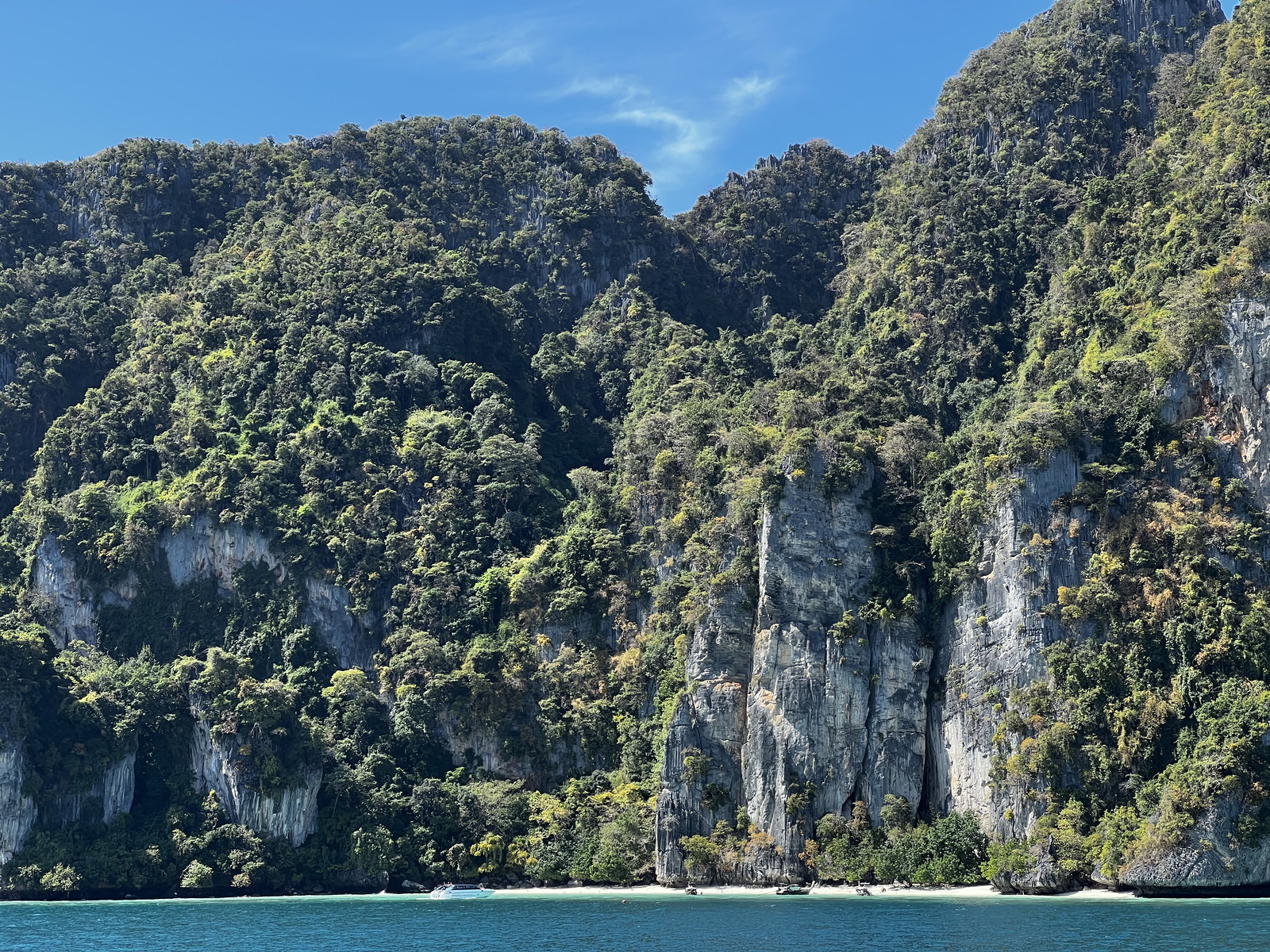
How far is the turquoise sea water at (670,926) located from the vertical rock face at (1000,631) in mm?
8194

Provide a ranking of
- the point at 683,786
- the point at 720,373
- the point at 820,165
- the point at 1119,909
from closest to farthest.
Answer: the point at 1119,909
the point at 683,786
the point at 720,373
the point at 820,165

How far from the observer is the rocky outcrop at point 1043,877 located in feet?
203

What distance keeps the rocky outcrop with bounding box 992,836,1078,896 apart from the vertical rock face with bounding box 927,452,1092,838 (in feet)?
8.70

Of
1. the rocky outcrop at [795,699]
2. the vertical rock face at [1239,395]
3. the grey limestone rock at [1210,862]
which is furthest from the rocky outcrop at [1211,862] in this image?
the vertical rock face at [1239,395]

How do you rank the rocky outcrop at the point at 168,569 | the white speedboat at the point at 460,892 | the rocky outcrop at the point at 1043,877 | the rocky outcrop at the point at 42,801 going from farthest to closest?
the rocky outcrop at the point at 168,569 → the rocky outcrop at the point at 42,801 → the white speedboat at the point at 460,892 → the rocky outcrop at the point at 1043,877

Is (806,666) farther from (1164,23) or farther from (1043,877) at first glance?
(1164,23)

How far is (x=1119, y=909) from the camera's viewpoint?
54.5m

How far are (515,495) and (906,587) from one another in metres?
28.0

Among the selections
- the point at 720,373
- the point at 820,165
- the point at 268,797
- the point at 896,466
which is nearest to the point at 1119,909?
the point at 896,466

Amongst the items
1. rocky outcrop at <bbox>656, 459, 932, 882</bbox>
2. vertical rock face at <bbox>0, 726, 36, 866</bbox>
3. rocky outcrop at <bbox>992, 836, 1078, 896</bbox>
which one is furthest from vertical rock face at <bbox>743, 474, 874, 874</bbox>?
vertical rock face at <bbox>0, 726, 36, 866</bbox>

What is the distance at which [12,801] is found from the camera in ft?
257

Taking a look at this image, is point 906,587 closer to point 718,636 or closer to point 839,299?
point 718,636

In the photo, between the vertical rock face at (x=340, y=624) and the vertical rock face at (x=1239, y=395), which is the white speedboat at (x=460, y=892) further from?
the vertical rock face at (x=1239, y=395)

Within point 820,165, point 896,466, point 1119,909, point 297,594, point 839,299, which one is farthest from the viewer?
point 820,165
